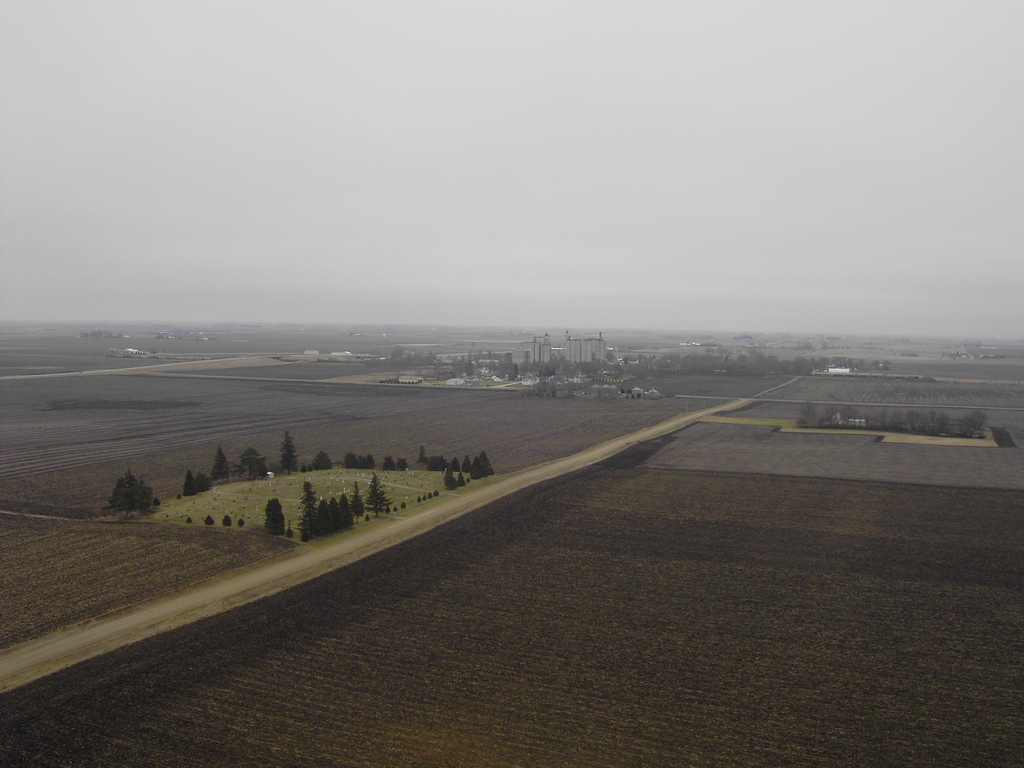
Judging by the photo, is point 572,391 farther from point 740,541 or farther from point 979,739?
point 979,739

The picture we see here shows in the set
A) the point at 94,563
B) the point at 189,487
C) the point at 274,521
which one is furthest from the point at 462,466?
the point at 94,563

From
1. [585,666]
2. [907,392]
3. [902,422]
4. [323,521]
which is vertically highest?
[907,392]

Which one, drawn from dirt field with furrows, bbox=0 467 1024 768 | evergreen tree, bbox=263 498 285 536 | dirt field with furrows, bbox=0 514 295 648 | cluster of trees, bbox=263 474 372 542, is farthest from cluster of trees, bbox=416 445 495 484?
dirt field with furrows, bbox=0 514 295 648

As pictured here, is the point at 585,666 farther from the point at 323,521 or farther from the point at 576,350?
the point at 576,350

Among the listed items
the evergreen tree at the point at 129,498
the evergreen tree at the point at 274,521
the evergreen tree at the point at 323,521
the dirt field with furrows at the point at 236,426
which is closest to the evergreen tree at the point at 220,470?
the dirt field with furrows at the point at 236,426

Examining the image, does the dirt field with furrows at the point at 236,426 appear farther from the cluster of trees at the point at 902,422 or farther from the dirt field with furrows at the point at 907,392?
the dirt field with furrows at the point at 907,392

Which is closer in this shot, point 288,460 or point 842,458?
point 288,460

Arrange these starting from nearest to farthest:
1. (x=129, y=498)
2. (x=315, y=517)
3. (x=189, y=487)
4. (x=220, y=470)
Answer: (x=315, y=517)
(x=129, y=498)
(x=189, y=487)
(x=220, y=470)
